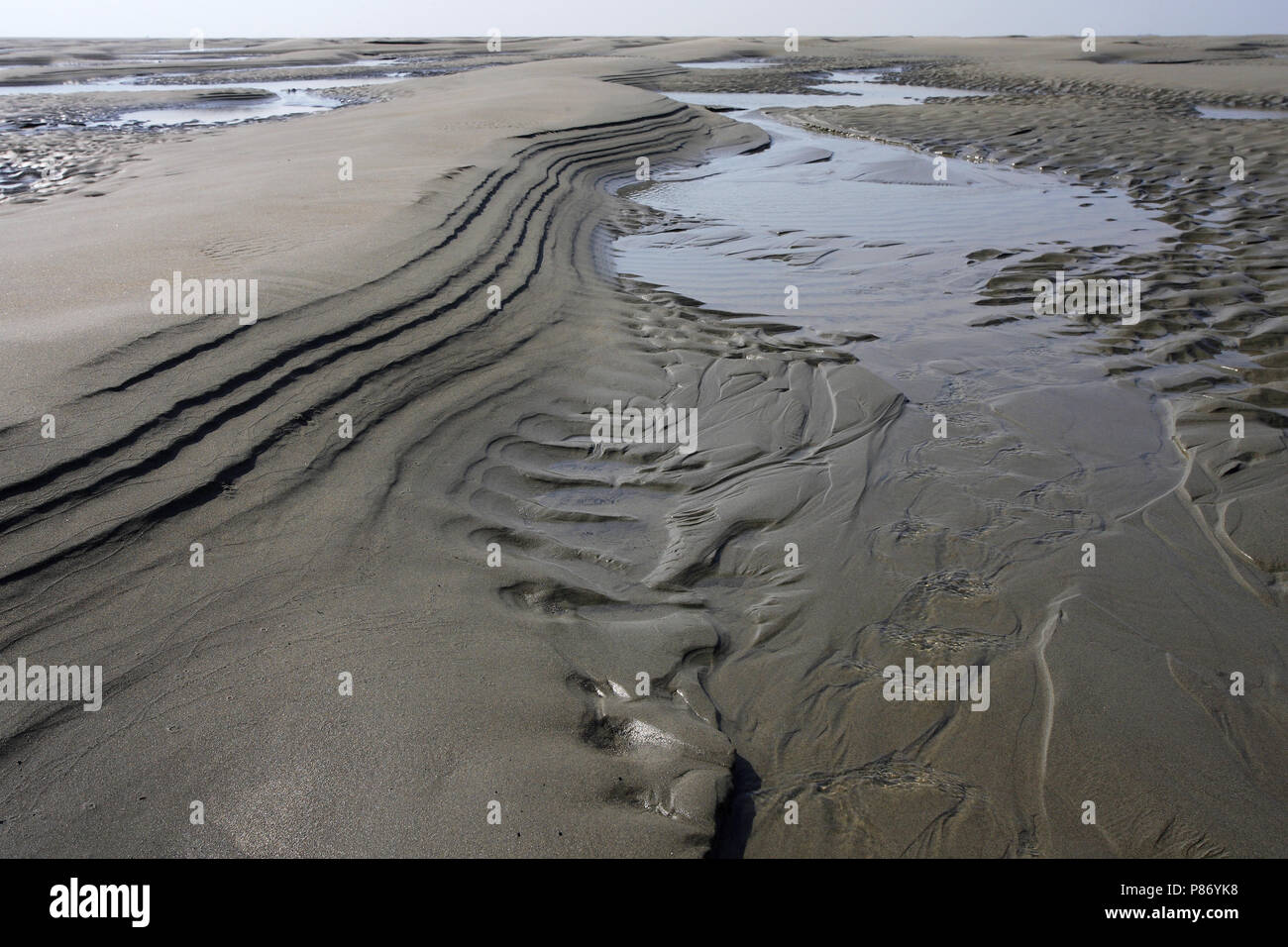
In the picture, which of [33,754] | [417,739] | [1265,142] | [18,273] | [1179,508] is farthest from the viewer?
[1265,142]

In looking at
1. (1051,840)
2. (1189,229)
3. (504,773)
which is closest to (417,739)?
(504,773)

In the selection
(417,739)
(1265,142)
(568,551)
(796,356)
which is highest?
(1265,142)

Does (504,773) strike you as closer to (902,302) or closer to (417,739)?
(417,739)
